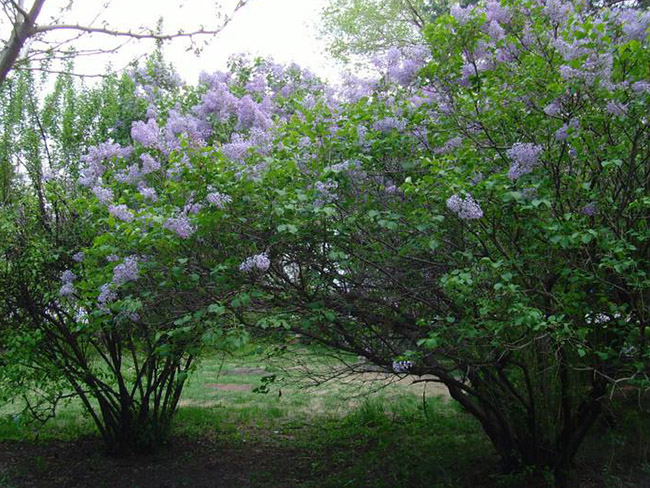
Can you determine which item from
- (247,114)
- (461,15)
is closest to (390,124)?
(461,15)

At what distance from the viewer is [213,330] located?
363 cm

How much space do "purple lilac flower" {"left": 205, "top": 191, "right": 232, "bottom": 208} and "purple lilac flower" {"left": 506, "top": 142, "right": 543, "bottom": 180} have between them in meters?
1.68

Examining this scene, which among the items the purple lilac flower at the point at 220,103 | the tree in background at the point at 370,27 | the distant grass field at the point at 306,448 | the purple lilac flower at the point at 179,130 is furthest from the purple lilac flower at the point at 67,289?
the tree in background at the point at 370,27

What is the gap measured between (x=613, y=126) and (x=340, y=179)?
5.56ft

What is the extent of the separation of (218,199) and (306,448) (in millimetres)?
4214

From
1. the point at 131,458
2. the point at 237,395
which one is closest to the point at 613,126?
the point at 131,458

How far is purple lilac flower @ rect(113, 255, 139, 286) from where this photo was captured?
3.85 metres

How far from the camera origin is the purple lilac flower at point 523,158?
3641 mm

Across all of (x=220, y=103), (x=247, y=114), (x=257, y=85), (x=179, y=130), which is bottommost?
(x=179, y=130)

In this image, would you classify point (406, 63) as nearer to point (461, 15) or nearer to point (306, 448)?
point (461, 15)

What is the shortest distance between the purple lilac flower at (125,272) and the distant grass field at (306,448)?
96 cm

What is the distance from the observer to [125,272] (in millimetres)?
3854

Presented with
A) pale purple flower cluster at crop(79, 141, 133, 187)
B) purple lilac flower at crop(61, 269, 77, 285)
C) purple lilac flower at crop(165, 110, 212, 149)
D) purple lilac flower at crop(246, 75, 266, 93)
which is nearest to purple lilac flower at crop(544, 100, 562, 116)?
purple lilac flower at crop(165, 110, 212, 149)

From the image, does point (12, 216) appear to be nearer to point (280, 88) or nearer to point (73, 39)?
point (73, 39)
